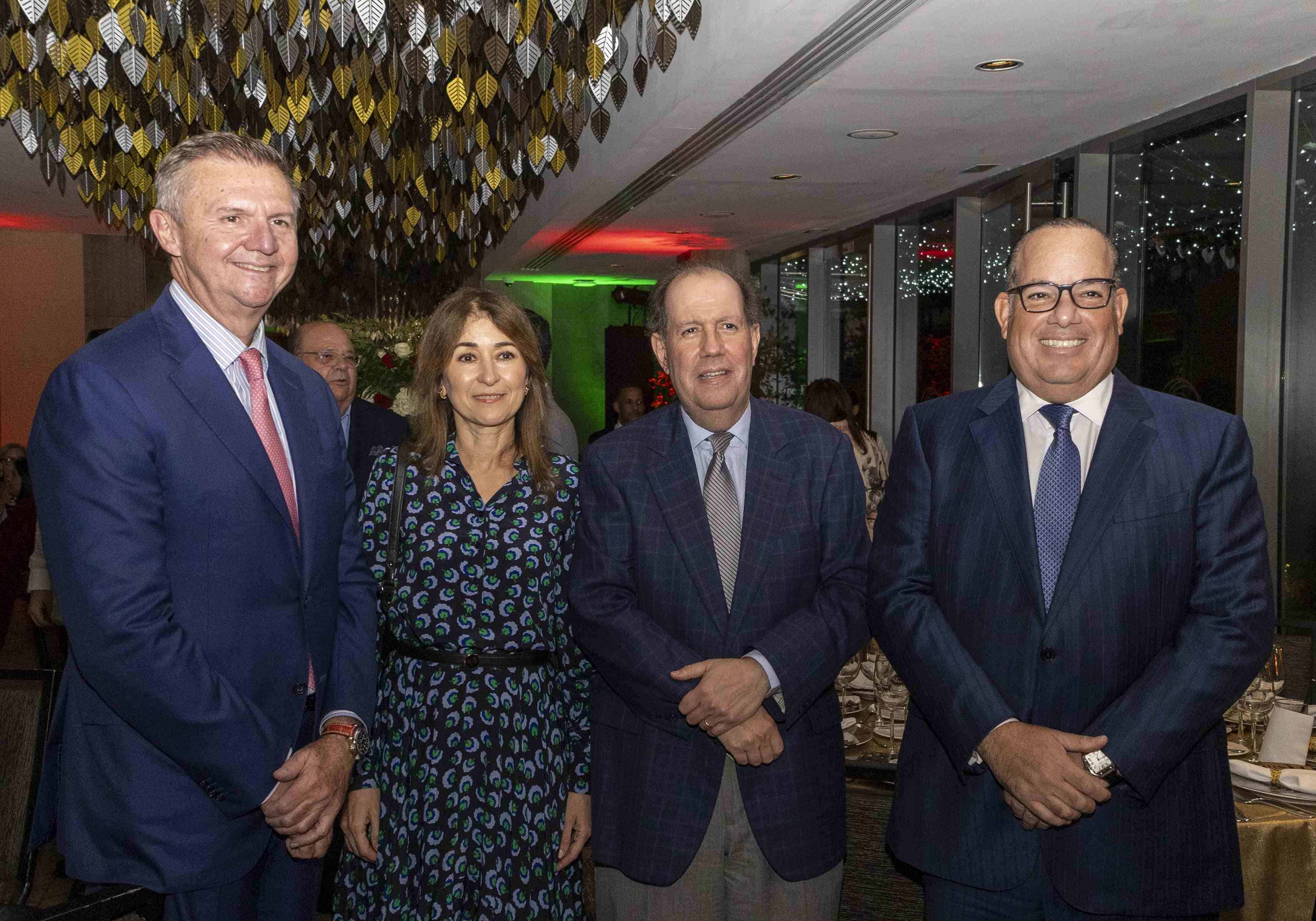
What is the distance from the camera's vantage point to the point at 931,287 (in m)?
8.91

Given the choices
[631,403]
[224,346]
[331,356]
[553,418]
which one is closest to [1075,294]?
[224,346]

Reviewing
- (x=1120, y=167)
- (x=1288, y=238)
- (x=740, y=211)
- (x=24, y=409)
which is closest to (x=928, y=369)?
(x=740, y=211)

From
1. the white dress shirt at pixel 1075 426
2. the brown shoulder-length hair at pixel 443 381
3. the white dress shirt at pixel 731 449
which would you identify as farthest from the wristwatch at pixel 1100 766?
the brown shoulder-length hair at pixel 443 381

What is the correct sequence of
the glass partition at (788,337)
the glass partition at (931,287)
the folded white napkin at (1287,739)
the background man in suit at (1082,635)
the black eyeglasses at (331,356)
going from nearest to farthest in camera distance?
1. the background man in suit at (1082,635)
2. the folded white napkin at (1287,739)
3. the black eyeglasses at (331,356)
4. the glass partition at (931,287)
5. the glass partition at (788,337)

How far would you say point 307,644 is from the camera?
1800 millimetres

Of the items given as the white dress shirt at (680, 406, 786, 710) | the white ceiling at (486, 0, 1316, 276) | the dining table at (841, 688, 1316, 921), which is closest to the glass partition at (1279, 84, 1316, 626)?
the white ceiling at (486, 0, 1316, 276)

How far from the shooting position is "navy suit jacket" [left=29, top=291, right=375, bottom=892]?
1.53m

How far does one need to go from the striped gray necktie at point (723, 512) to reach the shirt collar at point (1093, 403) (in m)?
0.55

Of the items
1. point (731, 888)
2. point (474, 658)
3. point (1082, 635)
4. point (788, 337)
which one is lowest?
point (731, 888)

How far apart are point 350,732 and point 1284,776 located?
1.88 metres

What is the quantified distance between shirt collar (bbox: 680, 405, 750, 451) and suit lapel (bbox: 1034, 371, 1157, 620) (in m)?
0.62

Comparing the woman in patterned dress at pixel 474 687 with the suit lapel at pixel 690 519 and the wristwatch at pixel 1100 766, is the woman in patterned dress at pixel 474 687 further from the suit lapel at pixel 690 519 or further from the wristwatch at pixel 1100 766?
the wristwatch at pixel 1100 766

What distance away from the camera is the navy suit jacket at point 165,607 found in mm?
1527

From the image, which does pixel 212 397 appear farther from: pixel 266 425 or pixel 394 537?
pixel 394 537
